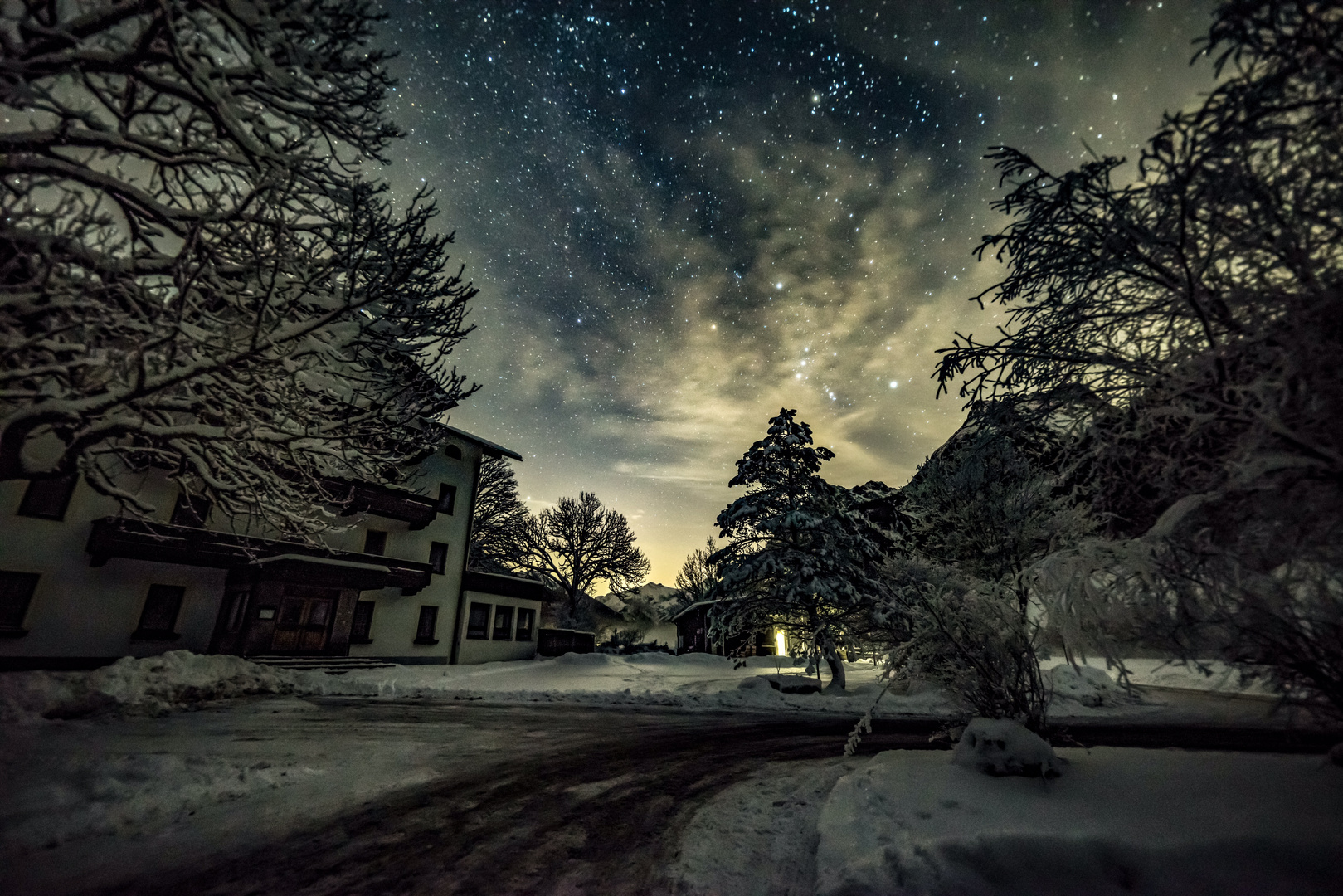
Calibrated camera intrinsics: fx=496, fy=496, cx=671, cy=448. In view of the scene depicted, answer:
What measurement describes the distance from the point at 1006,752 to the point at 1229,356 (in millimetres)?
3658

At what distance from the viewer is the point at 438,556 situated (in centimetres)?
2394

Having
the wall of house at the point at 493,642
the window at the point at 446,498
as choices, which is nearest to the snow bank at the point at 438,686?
the wall of house at the point at 493,642

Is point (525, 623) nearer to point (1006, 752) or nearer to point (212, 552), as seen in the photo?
point (212, 552)

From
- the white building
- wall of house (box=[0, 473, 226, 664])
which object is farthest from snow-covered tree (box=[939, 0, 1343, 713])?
wall of house (box=[0, 473, 226, 664])

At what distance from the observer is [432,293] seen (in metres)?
6.97

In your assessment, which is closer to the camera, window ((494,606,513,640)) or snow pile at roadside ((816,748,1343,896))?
snow pile at roadside ((816,748,1343,896))

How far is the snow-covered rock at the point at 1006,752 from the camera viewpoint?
439 centimetres

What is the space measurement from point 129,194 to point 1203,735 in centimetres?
1756

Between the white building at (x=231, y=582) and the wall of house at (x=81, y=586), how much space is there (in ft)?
0.09

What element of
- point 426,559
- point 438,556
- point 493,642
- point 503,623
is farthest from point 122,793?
point 503,623

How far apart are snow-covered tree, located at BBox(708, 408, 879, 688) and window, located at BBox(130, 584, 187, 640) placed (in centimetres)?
1743

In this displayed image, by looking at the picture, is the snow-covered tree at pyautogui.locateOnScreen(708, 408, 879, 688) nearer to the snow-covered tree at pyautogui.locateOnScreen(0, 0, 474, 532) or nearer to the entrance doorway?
the snow-covered tree at pyautogui.locateOnScreen(0, 0, 474, 532)

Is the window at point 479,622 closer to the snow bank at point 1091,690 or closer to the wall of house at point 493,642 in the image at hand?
the wall of house at point 493,642

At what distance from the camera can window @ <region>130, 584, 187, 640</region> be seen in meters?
15.2
